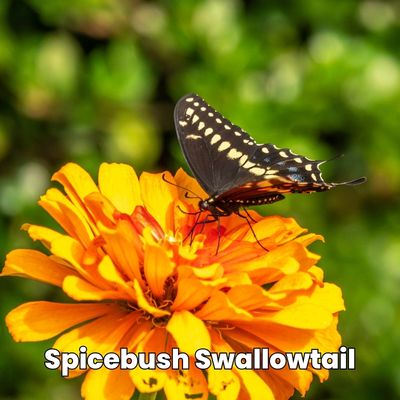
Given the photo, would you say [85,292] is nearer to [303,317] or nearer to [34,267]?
[34,267]

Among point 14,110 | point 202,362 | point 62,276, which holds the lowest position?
point 202,362

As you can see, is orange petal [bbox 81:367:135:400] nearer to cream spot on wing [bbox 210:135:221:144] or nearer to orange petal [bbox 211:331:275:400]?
orange petal [bbox 211:331:275:400]

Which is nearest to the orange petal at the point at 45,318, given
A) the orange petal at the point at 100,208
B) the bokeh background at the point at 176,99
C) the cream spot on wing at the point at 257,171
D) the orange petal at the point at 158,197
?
the orange petal at the point at 100,208

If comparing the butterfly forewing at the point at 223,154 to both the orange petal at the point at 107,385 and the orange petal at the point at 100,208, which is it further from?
the orange petal at the point at 107,385

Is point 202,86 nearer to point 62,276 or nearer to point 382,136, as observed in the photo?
point 382,136

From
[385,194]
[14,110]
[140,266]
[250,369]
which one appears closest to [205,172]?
[140,266]

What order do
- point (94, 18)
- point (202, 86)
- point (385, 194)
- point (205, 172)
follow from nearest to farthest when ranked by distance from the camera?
1. point (205, 172)
2. point (202, 86)
3. point (94, 18)
4. point (385, 194)

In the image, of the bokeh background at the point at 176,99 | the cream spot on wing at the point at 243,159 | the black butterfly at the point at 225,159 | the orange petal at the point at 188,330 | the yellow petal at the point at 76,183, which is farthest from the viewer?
the bokeh background at the point at 176,99
